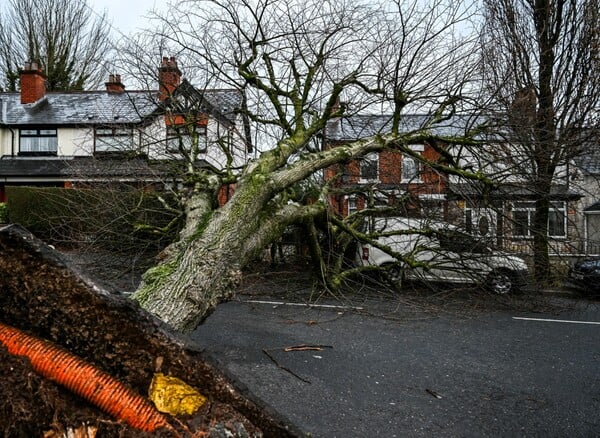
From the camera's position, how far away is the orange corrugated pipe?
98 centimetres

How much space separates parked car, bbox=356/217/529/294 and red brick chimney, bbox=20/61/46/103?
2190 cm

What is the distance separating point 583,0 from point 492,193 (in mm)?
6067

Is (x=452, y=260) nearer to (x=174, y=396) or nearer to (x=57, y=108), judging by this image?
(x=174, y=396)

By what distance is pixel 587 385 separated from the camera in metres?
4.75

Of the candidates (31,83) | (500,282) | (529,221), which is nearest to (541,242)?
(529,221)

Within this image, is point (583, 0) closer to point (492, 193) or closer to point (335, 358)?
point (492, 193)

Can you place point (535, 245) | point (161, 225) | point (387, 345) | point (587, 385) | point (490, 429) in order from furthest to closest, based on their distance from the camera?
point (161, 225) → point (535, 245) → point (387, 345) → point (587, 385) → point (490, 429)

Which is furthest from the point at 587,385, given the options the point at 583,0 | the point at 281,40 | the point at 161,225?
the point at 583,0

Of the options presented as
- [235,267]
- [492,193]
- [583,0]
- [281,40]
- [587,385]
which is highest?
[583,0]

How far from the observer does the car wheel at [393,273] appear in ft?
23.9

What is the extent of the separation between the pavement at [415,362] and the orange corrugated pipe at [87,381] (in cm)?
95

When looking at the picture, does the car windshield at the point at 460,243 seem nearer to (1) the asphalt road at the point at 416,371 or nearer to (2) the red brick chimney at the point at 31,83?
Answer: (1) the asphalt road at the point at 416,371

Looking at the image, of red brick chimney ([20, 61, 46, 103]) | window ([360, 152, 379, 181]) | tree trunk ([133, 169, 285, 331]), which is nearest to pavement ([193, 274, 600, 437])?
tree trunk ([133, 169, 285, 331])

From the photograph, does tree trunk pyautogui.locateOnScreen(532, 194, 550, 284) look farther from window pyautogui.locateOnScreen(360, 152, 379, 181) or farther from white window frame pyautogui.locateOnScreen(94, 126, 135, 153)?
white window frame pyautogui.locateOnScreen(94, 126, 135, 153)
